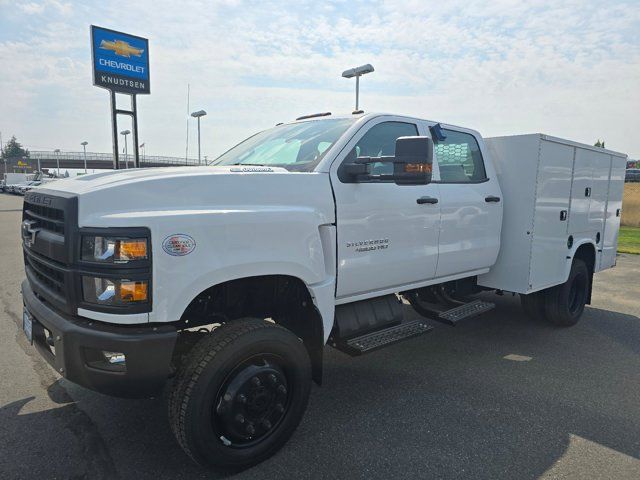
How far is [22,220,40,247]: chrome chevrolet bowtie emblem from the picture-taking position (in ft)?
9.05

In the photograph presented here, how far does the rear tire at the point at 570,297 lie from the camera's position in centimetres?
543

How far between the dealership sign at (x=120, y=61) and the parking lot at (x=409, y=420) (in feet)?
41.0

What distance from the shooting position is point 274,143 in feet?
12.9

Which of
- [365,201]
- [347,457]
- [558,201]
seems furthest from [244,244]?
[558,201]

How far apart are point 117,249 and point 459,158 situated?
329cm

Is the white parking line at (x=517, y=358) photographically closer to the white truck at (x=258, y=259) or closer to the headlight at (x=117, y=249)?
the white truck at (x=258, y=259)

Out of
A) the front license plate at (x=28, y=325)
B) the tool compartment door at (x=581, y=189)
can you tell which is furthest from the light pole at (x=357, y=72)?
the front license plate at (x=28, y=325)

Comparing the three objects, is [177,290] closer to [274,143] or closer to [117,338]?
[117,338]

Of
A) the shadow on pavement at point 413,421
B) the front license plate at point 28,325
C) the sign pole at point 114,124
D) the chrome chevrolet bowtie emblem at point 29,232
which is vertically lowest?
the shadow on pavement at point 413,421

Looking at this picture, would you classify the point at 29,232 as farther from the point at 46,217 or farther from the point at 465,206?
the point at 465,206

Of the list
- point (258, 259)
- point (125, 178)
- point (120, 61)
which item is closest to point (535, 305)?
point (258, 259)

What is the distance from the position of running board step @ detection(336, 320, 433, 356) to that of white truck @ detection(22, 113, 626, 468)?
15 millimetres

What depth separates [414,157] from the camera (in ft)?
9.58

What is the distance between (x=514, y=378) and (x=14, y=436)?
12.5 feet
